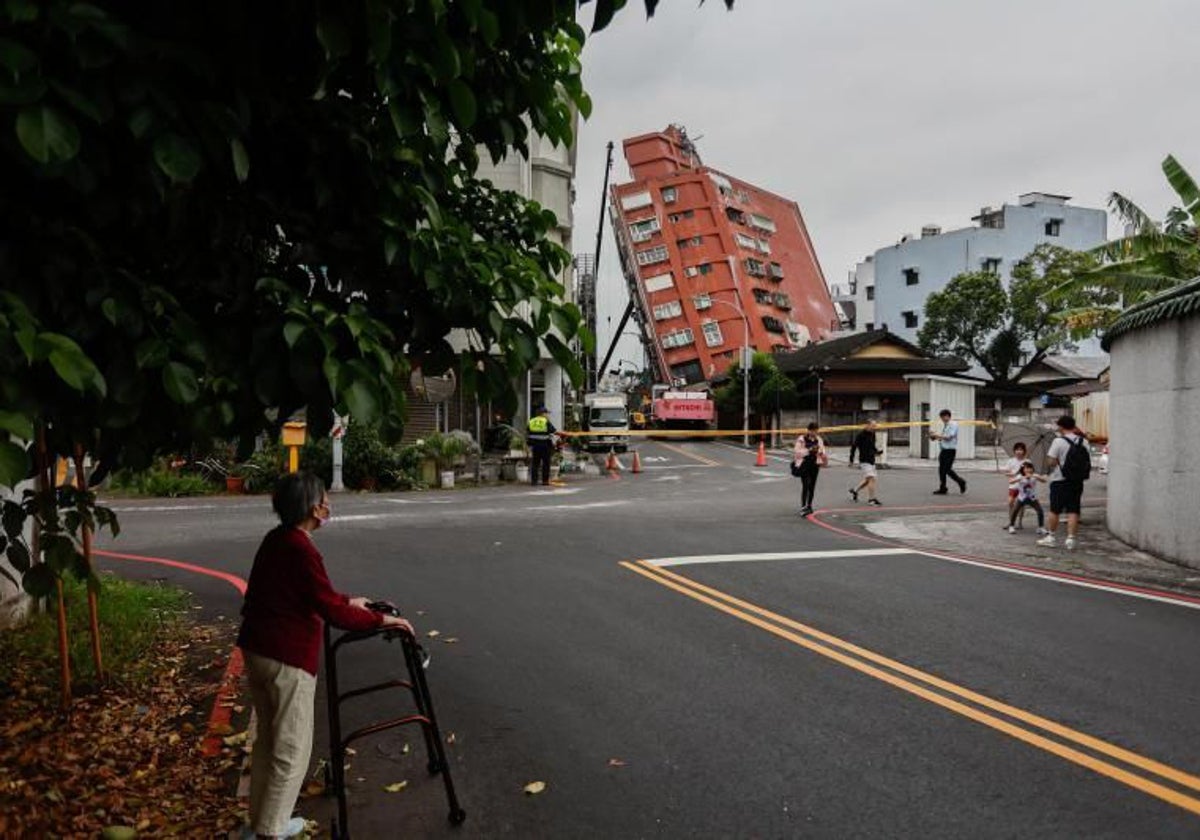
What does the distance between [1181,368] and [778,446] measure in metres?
33.3

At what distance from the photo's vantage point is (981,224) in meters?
67.8

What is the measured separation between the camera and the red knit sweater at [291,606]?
388cm

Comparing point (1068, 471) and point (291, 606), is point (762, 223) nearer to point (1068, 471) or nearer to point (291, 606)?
point (1068, 471)

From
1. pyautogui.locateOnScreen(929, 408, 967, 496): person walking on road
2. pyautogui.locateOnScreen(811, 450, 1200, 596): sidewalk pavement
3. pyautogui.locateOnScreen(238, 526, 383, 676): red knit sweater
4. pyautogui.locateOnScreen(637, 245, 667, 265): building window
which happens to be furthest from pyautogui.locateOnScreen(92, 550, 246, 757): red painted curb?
pyautogui.locateOnScreen(637, 245, 667, 265): building window

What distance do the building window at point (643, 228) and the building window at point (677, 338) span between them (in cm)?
970

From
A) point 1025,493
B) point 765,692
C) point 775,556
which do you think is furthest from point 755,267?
point 765,692

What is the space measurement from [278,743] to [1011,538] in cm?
1248

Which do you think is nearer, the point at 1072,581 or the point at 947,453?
the point at 1072,581

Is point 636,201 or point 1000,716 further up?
point 636,201

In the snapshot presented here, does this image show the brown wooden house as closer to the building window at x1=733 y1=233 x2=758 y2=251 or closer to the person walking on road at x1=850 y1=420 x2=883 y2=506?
the person walking on road at x1=850 y1=420 x2=883 y2=506

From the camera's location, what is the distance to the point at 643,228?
8025 cm

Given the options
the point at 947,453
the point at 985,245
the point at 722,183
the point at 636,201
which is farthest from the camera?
the point at 636,201

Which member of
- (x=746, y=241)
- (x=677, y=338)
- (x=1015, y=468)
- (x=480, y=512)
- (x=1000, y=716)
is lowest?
(x=1000, y=716)

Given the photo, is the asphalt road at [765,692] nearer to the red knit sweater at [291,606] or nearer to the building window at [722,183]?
the red knit sweater at [291,606]
